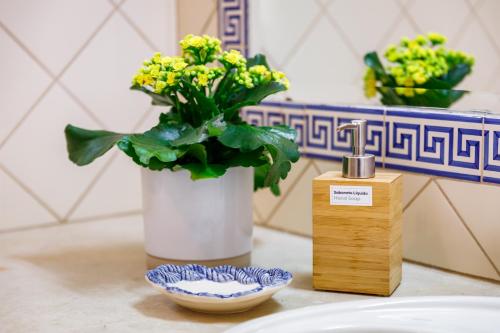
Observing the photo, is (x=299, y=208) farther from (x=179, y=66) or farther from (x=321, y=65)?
(x=179, y=66)

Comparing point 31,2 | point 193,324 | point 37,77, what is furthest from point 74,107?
point 193,324

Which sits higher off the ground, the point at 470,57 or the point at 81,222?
the point at 470,57

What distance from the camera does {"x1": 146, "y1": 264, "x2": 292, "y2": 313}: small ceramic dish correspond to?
2.92 feet

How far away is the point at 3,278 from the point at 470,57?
0.78 meters

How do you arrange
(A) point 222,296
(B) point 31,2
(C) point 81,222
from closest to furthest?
(A) point 222,296
(B) point 31,2
(C) point 81,222

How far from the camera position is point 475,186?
1065mm

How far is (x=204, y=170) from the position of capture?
1.00 metres

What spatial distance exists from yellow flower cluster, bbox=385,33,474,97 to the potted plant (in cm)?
28

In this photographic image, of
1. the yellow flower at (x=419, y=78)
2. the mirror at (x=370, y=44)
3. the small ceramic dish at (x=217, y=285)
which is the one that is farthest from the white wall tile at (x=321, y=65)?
the small ceramic dish at (x=217, y=285)

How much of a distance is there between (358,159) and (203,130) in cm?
20

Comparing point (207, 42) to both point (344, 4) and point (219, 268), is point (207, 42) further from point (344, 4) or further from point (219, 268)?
point (344, 4)

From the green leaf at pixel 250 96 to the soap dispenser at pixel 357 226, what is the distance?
0.12 metres

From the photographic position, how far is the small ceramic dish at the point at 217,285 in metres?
0.89

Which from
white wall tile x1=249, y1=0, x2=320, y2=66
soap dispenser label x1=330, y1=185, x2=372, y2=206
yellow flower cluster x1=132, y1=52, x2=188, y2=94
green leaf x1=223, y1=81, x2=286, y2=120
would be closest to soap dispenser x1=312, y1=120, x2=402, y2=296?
soap dispenser label x1=330, y1=185, x2=372, y2=206
